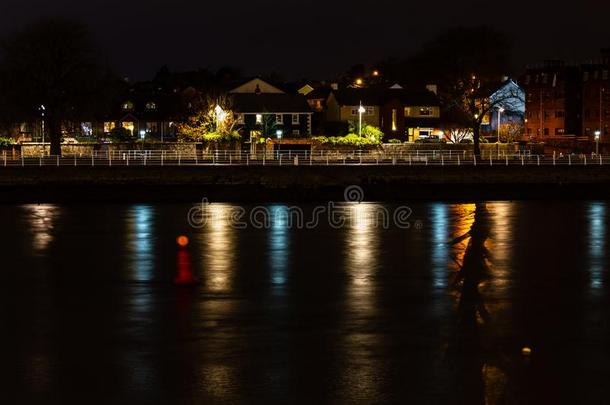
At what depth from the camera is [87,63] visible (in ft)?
199

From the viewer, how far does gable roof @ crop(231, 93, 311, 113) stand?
8694 centimetres

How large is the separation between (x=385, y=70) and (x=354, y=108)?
212ft

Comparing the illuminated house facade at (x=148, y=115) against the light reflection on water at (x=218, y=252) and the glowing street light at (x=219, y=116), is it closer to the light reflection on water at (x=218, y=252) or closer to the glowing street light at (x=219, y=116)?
the glowing street light at (x=219, y=116)

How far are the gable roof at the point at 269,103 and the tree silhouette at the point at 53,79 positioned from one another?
26.8 metres

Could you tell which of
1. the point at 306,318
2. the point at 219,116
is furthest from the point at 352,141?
the point at 306,318

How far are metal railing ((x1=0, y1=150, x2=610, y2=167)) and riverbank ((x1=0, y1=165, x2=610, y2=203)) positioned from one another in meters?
1.07

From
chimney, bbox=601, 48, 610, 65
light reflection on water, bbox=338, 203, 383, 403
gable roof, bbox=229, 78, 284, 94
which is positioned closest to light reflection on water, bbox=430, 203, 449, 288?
light reflection on water, bbox=338, 203, 383, 403

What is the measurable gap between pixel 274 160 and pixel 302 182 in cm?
546

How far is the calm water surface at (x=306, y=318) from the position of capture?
11328mm

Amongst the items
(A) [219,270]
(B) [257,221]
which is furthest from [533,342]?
(B) [257,221]

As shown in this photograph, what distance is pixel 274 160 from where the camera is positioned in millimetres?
56438

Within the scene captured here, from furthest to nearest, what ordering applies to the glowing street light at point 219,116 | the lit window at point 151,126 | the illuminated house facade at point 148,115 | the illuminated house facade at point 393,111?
the lit window at point 151,126, the illuminated house facade at point 148,115, the illuminated house facade at point 393,111, the glowing street light at point 219,116

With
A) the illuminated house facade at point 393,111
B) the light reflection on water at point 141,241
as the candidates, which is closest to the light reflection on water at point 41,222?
the light reflection on water at point 141,241

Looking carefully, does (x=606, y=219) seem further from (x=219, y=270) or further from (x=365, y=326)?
(x=365, y=326)
